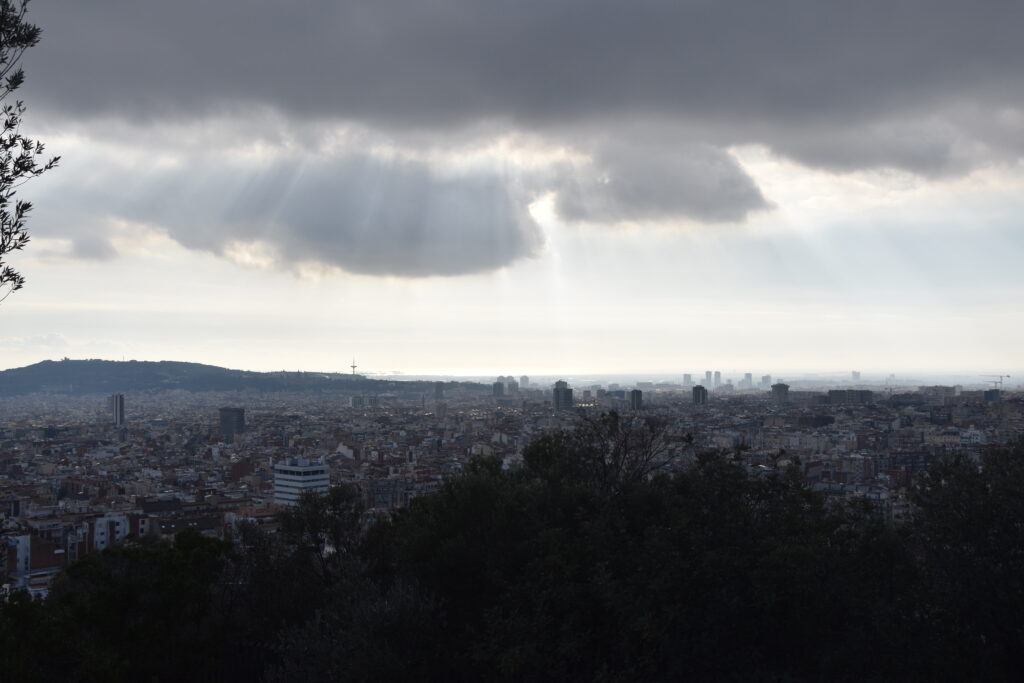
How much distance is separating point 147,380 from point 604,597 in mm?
183513

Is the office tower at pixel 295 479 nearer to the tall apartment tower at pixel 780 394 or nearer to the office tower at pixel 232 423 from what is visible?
the office tower at pixel 232 423

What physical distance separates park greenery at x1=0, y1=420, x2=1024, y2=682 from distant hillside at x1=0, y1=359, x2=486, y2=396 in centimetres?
16976

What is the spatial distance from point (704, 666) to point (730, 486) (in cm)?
297

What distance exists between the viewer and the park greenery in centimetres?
866

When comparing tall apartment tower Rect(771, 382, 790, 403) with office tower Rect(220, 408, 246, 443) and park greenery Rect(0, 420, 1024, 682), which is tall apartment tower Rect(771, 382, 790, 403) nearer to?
office tower Rect(220, 408, 246, 443)

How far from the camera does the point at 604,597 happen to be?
8.85 m

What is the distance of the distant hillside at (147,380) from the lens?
173 metres

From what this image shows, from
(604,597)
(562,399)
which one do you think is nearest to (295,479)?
(604,597)

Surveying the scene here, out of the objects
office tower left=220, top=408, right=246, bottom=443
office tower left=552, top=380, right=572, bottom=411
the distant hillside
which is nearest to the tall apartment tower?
office tower left=552, top=380, right=572, bottom=411

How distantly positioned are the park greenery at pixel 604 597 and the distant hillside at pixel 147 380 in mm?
169760

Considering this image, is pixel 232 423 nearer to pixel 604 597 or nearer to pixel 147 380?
pixel 604 597

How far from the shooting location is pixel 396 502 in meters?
36.3

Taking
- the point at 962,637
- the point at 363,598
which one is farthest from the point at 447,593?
the point at 962,637

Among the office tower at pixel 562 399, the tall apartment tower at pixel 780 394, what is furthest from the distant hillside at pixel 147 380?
the tall apartment tower at pixel 780 394
